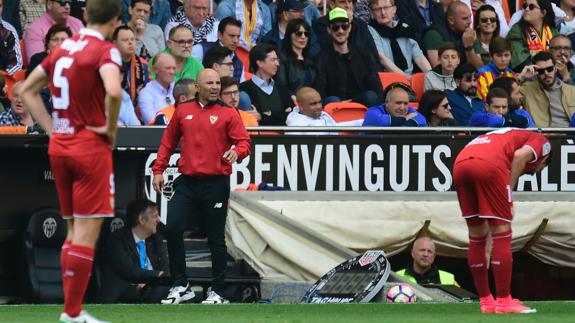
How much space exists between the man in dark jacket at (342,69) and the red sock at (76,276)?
9280mm

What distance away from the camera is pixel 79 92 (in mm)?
8922

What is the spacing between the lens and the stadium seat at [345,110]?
17.2 metres

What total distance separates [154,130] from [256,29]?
415cm

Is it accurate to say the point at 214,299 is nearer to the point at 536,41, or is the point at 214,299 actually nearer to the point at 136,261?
the point at 136,261

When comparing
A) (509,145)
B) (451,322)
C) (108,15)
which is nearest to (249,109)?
(509,145)

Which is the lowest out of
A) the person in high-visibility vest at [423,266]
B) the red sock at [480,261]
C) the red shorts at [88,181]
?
the person in high-visibility vest at [423,266]

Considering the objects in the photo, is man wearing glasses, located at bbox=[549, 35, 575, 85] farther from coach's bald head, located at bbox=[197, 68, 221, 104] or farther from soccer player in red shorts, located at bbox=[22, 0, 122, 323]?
soccer player in red shorts, located at bbox=[22, 0, 122, 323]

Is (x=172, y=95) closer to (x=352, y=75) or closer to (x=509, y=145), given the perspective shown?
(x=352, y=75)

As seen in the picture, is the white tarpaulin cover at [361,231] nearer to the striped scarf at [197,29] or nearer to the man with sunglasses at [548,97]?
the man with sunglasses at [548,97]

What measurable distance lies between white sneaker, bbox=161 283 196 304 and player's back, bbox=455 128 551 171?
11.4ft

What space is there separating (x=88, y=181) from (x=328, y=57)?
9.42 meters

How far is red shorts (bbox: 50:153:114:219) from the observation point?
29.1ft

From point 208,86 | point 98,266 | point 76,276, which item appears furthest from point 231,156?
point 76,276

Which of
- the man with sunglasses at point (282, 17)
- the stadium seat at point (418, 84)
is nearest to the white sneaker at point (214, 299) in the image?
the man with sunglasses at point (282, 17)
